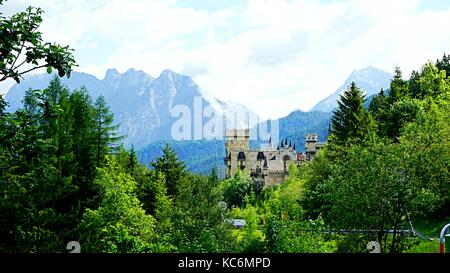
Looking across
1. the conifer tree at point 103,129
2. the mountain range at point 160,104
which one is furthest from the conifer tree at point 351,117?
the conifer tree at point 103,129

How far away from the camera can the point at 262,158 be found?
3794 inches

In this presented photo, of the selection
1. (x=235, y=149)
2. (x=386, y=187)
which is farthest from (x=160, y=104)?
(x=386, y=187)

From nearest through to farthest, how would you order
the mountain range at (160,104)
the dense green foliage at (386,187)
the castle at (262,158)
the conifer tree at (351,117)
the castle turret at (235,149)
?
1. the dense green foliage at (386,187)
2. the conifer tree at (351,117)
3. the mountain range at (160,104)
4. the castle at (262,158)
5. the castle turret at (235,149)

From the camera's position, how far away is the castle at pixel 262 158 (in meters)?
86.5

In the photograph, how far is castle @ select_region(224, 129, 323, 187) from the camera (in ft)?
284

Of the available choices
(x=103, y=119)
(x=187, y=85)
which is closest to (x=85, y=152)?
(x=103, y=119)

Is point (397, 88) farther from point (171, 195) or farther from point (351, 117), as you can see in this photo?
point (171, 195)

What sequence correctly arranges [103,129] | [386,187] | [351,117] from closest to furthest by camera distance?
[386,187], [103,129], [351,117]

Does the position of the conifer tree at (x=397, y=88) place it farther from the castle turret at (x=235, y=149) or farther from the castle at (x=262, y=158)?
the castle turret at (x=235, y=149)

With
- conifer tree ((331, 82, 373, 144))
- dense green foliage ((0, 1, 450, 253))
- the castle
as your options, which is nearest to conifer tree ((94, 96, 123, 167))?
dense green foliage ((0, 1, 450, 253))

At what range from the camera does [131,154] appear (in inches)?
1692

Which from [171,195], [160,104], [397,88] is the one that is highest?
[160,104]

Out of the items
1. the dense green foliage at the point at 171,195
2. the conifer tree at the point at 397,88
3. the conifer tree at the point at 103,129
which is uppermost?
the conifer tree at the point at 397,88
